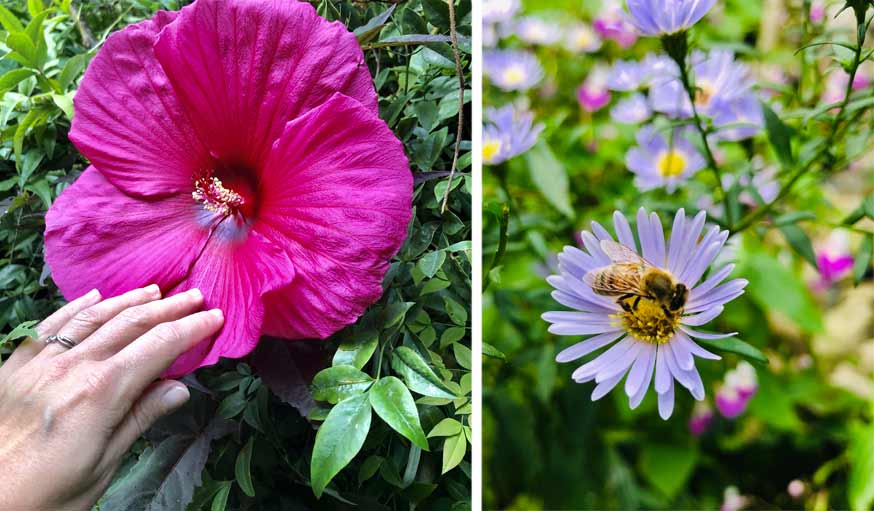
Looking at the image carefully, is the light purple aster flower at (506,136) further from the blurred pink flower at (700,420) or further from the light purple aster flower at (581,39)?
the blurred pink flower at (700,420)

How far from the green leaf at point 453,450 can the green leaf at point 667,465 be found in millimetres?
416

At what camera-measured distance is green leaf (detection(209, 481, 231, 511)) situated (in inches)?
16.1

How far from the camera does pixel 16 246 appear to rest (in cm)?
51

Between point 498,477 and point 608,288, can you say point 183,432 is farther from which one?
point 498,477

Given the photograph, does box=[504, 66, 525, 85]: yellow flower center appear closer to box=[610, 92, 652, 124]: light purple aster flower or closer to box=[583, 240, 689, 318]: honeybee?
box=[610, 92, 652, 124]: light purple aster flower

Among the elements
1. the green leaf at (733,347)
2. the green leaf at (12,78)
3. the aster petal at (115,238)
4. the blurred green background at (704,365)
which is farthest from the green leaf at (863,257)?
the green leaf at (12,78)

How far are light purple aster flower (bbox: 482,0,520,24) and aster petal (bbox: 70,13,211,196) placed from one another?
0.35 metres

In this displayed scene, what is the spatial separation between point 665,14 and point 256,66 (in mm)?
208

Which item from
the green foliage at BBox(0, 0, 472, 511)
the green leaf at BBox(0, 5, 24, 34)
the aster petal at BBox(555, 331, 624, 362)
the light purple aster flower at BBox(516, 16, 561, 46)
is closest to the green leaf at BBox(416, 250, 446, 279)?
the green foliage at BBox(0, 0, 472, 511)

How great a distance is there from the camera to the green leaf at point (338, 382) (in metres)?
0.38

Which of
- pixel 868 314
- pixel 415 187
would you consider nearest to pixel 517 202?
pixel 415 187

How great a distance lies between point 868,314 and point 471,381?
80 centimetres

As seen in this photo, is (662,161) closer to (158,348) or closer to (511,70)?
(511,70)

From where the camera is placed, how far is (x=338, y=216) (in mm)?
391
